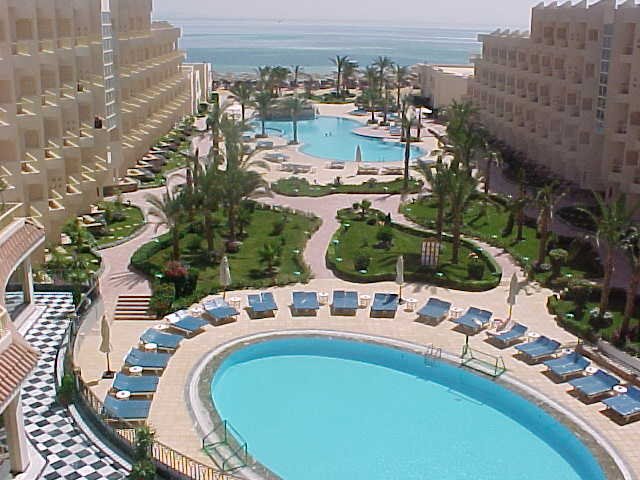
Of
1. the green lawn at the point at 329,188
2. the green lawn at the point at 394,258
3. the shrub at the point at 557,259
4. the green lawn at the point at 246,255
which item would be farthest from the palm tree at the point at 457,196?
the green lawn at the point at 329,188

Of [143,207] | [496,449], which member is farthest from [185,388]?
[143,207]

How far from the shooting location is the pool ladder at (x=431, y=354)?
25.3m

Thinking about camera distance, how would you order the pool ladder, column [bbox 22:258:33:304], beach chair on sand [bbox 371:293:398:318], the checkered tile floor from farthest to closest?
beach chair on sand [bbox 371:293:398:318] < column [bbox 22:258:33:304] < the pool ladder < the checkered tile floor

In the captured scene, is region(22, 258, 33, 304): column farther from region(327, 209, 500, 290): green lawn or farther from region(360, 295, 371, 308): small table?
region(327, 209, 500, 290): green lawn

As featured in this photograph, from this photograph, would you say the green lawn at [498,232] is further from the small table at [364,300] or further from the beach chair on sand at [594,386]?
the beach chair on sand at [594,386]

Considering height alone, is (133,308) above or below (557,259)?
below

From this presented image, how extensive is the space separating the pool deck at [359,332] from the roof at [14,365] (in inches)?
196

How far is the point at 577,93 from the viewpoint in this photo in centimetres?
4625

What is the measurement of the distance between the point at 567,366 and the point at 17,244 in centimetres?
1801

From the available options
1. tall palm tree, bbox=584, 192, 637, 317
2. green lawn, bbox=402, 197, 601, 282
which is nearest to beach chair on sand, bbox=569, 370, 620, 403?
tall palm tree, bbox=584, 192, 637, 317

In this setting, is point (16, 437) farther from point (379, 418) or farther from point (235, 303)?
point (235, 303)

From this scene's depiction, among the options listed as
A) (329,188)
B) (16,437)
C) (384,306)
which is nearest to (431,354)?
(384,306)

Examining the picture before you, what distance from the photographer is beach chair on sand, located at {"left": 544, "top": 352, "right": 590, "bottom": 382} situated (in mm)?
23812

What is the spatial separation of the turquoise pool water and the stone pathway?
133 ft
